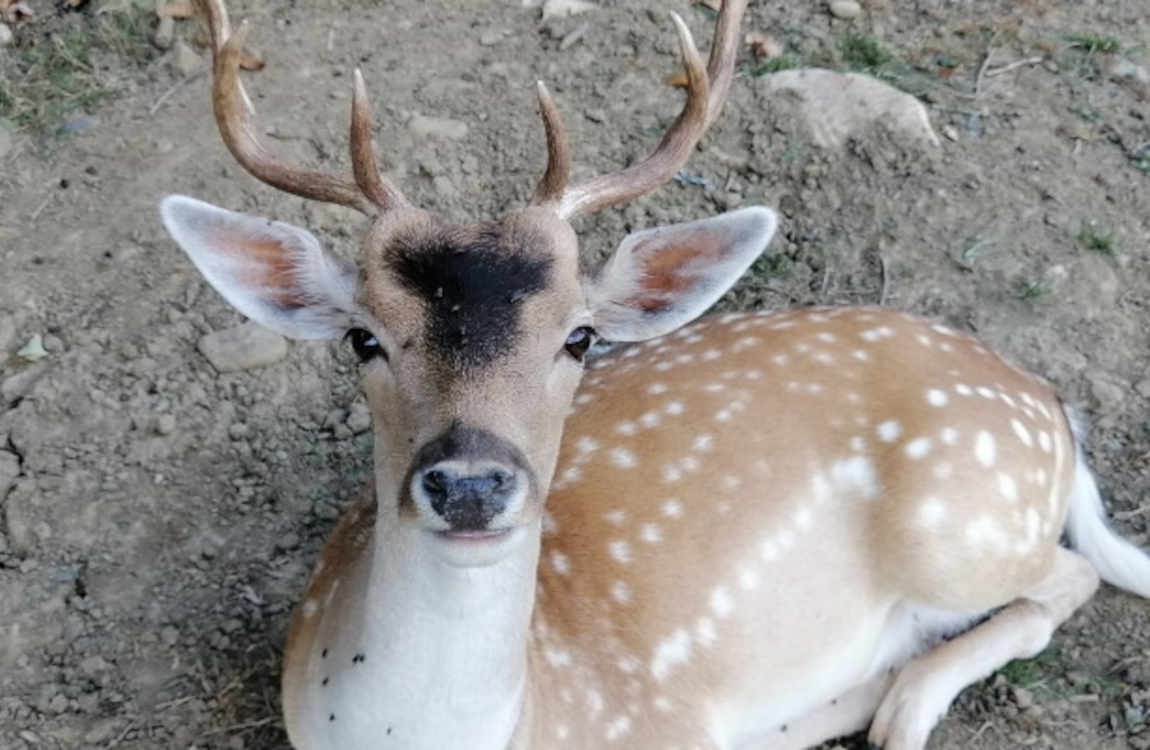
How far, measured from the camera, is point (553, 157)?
222 centimetres

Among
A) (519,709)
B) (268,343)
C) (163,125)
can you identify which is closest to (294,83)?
(163,125)

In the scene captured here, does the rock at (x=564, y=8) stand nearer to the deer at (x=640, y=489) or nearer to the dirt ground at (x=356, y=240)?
the dirt ground at (x=356, y=240)

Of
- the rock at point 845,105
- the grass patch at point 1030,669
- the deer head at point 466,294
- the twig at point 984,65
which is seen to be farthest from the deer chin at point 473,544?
the twig at point 984,65

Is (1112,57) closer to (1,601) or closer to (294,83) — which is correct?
(294,83)

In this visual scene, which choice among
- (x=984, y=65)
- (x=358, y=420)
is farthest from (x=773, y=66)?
(x=358, y=420)

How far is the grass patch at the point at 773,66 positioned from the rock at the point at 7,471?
8.51 ft

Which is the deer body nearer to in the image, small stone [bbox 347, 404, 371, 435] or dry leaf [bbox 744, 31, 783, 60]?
small stone [bbox 347, 404, 371, 435]

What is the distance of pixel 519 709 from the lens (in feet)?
7.57

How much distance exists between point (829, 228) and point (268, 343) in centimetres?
173

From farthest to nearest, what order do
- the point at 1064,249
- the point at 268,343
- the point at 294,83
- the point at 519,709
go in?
the point at 294,83 < the point at 1064,249 < the point at 268,343 < the point at 519,709

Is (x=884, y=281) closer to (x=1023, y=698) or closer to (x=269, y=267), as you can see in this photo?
(x=1023, y=698)

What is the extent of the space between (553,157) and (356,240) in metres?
1.64

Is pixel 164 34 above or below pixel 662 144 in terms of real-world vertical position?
below

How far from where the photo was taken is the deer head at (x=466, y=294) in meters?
1.93
